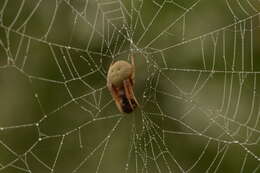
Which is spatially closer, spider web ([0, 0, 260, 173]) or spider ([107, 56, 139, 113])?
spider ([107, 56, 139, 113])

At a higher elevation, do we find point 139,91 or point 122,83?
point 122,83

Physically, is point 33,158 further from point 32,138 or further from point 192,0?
point 192,0

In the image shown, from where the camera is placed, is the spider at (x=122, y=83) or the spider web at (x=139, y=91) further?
the spider web at (x=139, y=91)

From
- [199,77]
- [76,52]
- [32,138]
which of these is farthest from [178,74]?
[32,138]

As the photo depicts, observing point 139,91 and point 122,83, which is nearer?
point 122,83
